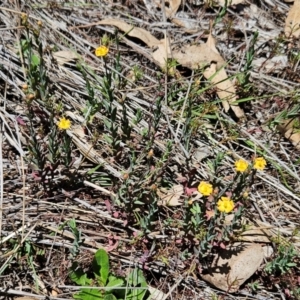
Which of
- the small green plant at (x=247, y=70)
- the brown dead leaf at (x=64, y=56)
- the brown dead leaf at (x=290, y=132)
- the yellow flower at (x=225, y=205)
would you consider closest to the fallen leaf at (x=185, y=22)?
the small green plant at (x=247, y=70)

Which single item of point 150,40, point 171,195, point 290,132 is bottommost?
point 171,195

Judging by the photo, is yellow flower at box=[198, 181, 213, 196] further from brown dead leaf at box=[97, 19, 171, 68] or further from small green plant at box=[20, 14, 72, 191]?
brown dead leaf at box=[97, 19, 171, 68]

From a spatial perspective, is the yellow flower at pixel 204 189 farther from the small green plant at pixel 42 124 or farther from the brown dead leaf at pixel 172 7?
the brown dead leaf at pixel 172 7

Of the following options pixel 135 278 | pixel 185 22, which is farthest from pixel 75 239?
pixel 185 22

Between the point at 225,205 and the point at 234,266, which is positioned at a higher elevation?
the point at 225,205

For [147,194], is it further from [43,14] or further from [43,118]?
[43,14]

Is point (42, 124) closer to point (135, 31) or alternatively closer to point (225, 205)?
point (135, 31)

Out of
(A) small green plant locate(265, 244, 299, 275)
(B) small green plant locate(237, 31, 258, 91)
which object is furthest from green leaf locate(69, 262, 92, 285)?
(B) small green plant locate(237, 31, 258, 91)
